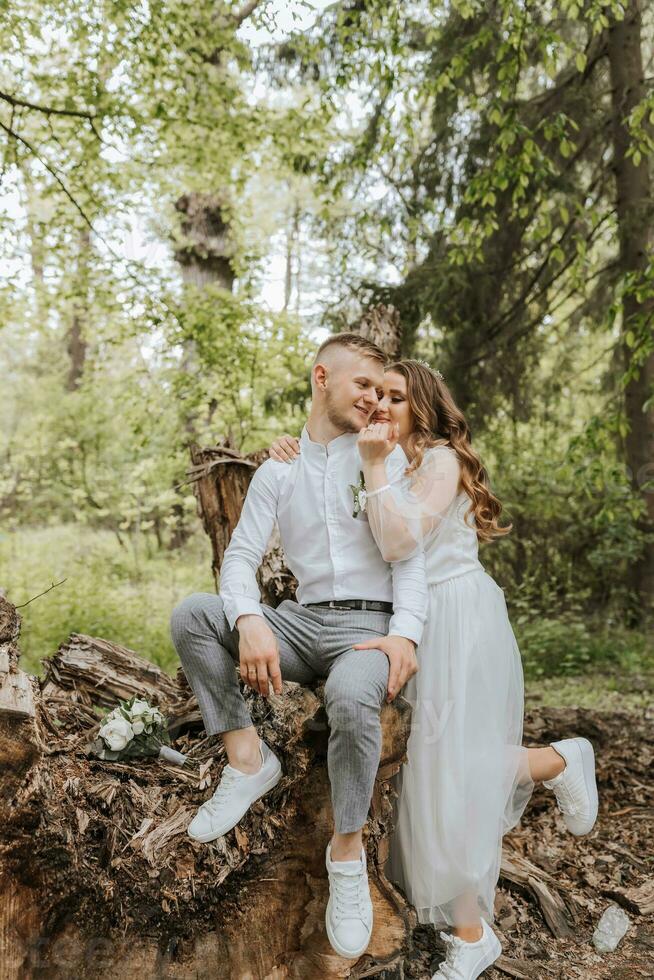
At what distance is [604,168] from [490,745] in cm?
670

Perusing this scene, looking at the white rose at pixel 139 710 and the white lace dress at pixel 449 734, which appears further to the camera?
the white rose at pixel 139 710

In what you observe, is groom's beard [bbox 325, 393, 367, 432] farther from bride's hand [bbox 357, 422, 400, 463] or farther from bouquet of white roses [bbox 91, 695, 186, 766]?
bouquet of white roses [bbox 91, 695, 186, 766]

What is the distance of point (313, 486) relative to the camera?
9.66 ft

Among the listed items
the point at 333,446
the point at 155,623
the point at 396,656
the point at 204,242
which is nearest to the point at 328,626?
the point at 396,656

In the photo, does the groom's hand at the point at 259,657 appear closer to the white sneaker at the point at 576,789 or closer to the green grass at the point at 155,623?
the white sneaker at the point at 576,789

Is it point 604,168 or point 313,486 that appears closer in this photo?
point 313,486

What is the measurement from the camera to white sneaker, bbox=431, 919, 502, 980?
8.81 ft

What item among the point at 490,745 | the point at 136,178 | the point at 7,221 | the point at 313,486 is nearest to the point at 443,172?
the point at 136,178

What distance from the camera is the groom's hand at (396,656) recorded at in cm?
248

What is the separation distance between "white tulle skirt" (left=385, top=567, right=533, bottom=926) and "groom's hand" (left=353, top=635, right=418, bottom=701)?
30 cm

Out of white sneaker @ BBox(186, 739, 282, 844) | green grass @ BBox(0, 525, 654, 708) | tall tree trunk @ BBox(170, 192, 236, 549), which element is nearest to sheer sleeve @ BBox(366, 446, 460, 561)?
white sneaker @ BBox(186, 739, 282, 844)

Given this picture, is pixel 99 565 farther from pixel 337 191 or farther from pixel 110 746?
pixel 110 746

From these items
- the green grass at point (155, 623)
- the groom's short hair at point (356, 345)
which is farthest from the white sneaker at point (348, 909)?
the green grass at point (155, 623)

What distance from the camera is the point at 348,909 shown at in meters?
2.34
